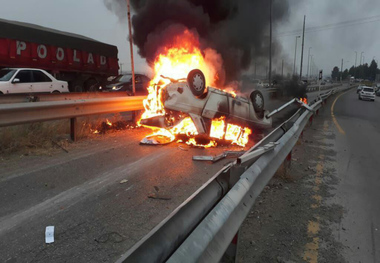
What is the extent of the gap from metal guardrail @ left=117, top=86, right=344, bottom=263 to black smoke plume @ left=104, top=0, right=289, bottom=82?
692cm

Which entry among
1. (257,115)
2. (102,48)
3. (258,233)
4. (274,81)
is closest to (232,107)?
(257,115)

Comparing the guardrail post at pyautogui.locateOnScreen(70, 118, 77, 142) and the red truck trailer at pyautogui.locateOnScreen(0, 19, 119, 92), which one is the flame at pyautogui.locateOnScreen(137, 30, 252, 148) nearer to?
the guardrail post at pyautogui.locateOnScreen(70, 118, 77, 142)

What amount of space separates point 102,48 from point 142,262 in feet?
66.0

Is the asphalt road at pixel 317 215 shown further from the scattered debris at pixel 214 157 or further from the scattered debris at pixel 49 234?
the scattered debris at pixel 49 234

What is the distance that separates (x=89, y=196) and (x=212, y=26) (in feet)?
33.7

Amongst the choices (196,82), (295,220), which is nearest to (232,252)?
(295,220)

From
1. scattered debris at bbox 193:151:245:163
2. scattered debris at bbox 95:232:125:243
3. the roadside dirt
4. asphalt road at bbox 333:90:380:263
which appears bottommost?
asphalt road at bbox 333:90:380:263

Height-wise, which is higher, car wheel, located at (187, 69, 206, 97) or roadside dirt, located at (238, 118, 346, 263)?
car wheel, located at (187, 69, 206, 97)

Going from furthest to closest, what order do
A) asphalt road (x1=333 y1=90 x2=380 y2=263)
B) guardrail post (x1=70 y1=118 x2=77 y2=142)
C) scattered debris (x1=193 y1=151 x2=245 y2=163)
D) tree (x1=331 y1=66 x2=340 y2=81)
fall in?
tree (x1=331 y1=66 x2=340 y2=81)
guardrail post (x1=70 y1=118 x2=77 y2=142)
scattered debris (x1=193 y1=151 x2=245 y2=163)
asphalt road (x1=333 y1=90 x2=380 y2=263)

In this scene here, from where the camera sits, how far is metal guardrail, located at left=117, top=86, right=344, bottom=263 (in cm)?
141

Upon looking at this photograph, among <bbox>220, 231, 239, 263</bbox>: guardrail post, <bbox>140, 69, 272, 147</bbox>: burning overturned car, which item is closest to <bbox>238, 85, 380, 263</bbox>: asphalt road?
<bbox>220, 231, 239, 263</bbox>: guardrail post

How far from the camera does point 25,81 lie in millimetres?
12000

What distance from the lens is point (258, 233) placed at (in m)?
3.00

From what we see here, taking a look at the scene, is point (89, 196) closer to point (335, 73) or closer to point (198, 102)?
point (198, 102)
